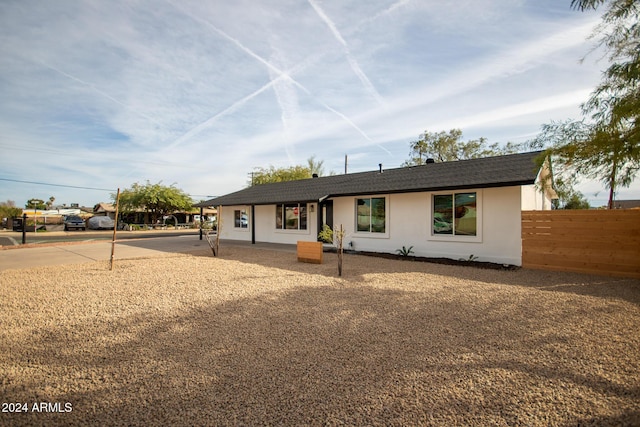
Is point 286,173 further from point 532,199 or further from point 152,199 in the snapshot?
point 532,199

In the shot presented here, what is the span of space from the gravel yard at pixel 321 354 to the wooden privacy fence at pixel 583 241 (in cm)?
117

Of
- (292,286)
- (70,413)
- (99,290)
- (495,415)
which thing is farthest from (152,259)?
(495,415)

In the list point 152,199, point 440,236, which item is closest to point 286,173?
point 152,199

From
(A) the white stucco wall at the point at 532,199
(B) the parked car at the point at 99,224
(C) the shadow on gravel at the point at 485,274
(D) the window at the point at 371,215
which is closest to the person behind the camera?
(C) the shadow on gravel at the point at 485,274

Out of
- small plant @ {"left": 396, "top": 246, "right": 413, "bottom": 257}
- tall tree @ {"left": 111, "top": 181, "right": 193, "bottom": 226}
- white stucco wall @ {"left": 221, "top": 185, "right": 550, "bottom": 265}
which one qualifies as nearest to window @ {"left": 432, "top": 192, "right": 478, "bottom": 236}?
white stucco wall @ {"left": 221, "top": 185, "right": 550, "bottom": 265}

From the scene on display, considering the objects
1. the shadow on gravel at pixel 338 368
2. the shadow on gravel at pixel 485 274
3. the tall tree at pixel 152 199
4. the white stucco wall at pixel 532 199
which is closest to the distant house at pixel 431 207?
the white stucco wall at pixel 532 199

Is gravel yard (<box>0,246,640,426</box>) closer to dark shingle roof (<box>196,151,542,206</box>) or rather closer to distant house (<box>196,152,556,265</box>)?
distant house (<box>196,152,556,265</box>)

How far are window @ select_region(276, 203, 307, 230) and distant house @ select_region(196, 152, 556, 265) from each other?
57 mm

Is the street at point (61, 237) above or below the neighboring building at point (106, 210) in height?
below

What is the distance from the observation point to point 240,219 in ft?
67.4

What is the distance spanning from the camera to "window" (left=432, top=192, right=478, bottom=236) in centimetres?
1107

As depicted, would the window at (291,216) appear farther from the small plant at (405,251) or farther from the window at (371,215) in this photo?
the small plant at (405,251)

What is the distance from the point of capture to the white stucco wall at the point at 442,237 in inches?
401

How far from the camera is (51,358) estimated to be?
377 cm
